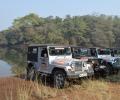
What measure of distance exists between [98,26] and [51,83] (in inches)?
2449

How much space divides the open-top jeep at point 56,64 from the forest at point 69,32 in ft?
160

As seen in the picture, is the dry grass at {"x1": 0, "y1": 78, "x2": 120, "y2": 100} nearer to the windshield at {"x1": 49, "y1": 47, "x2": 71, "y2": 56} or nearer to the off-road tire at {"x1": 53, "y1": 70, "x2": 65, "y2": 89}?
the off-road tire at {"x1": 53, "y1": 70, "x2": 65, "y2": 89}

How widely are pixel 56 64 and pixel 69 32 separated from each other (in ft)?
208

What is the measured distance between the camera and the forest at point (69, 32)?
70000 mm

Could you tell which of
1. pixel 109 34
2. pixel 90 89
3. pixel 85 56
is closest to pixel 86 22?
pixel 109 34

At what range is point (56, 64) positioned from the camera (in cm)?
1506

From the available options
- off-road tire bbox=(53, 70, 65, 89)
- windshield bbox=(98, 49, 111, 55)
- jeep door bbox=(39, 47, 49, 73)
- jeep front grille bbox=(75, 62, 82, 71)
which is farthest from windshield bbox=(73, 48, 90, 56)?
off-road tire bbox=(53, 70, 65, 89)

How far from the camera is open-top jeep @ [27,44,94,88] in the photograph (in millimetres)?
14477

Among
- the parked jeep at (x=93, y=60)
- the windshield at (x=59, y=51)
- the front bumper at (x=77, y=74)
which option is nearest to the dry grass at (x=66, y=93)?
the front bumper at (x=77, y=74)

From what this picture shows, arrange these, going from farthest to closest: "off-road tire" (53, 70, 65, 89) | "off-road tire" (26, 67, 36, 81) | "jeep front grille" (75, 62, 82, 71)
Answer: "off-road tire" (26, 67, 36, 81) < "jeep front grille" (75, 62, 82, 71) < "off-road tire" (53, 70, 65, 89)

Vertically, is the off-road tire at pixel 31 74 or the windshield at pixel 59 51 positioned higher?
the windshield at pixel 59 51

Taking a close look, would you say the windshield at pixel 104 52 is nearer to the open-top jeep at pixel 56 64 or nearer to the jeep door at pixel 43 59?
the open-top jeep at pixel 56 64

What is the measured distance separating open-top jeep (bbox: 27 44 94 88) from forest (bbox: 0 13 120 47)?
48.6 m

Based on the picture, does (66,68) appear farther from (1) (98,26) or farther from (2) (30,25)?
(2) (30,25)
